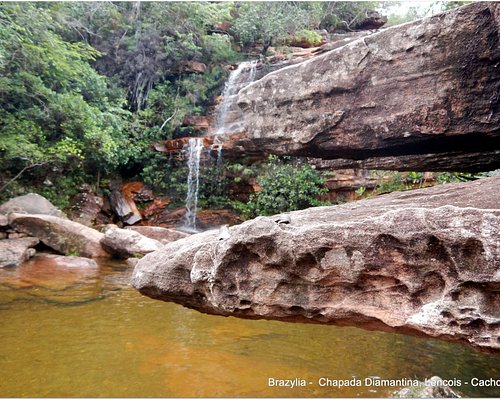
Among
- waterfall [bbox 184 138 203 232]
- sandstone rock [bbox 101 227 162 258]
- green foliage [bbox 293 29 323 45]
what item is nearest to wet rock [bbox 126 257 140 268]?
sandstone rock [bbox 101 227 162 258]

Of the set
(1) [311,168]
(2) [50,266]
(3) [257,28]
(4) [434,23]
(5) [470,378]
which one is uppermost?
Result: (3) [257,28]

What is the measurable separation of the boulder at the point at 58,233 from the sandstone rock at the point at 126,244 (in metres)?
0.35

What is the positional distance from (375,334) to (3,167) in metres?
12.5

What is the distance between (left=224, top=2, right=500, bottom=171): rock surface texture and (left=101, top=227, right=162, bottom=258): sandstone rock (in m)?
7.96

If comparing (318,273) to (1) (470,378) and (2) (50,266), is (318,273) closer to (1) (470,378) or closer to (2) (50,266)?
(1) (470,378)

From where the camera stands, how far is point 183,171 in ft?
54.8

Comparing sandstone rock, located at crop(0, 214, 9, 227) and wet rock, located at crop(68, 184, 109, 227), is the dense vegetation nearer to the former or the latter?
wet rock, located at crop(68, 184, 109, 227)

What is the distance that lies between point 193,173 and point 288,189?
4.54 meters

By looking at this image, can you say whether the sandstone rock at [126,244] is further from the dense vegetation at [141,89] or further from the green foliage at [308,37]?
the green foliage at [308,37]

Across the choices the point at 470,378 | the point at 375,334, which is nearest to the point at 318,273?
the point at 470,378

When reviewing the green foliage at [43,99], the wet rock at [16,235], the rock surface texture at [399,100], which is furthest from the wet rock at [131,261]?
the rock surface texture at [399,100]

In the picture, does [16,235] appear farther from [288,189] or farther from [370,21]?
[370,21]

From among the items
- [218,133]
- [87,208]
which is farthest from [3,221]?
[218,133]

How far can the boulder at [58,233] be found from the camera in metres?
11.1
